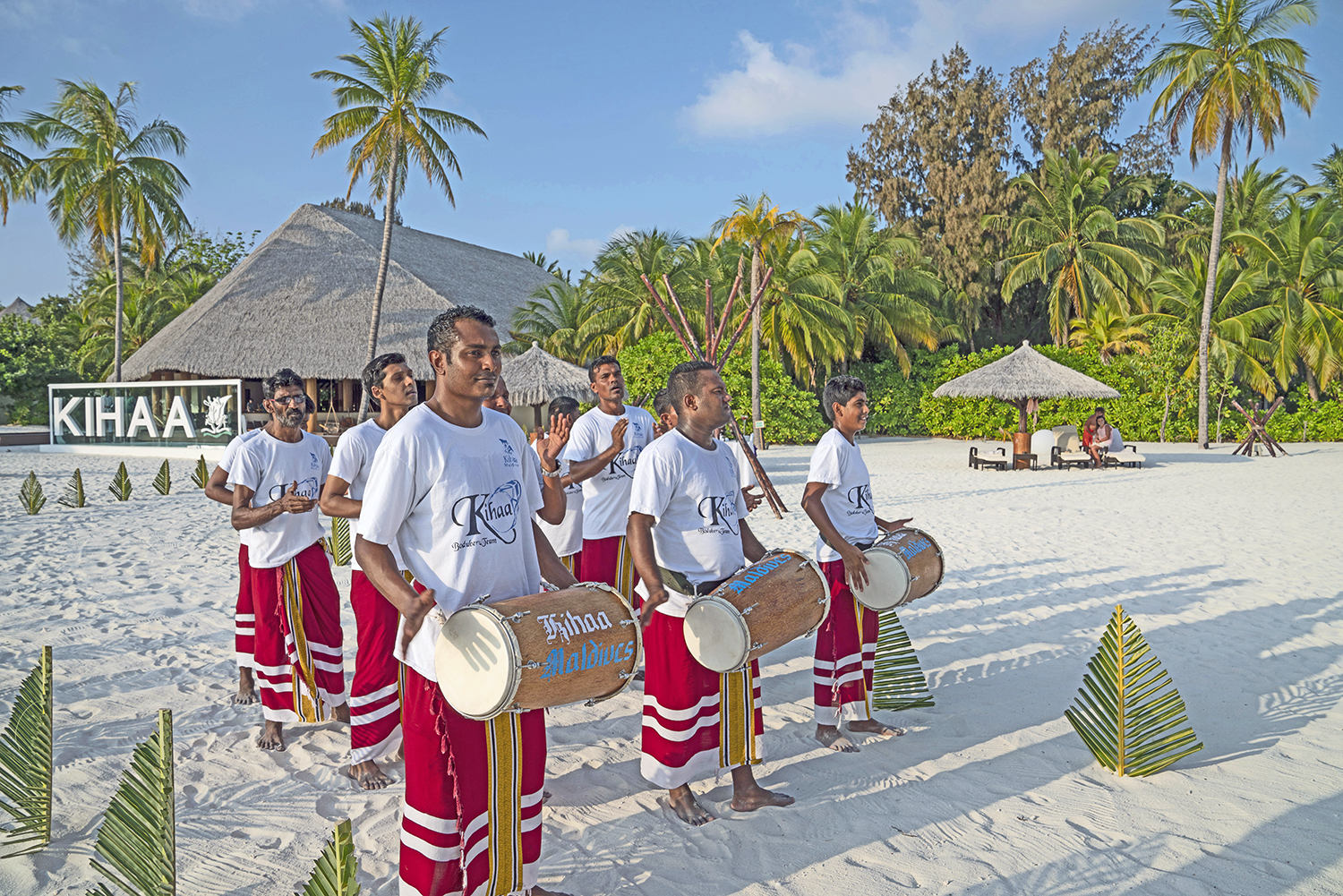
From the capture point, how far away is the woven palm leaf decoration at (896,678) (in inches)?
189

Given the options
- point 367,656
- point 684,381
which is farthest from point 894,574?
point 367,656

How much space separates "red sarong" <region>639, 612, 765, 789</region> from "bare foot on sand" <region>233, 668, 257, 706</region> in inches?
99.0

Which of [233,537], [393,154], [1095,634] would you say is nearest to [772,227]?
[393,154]

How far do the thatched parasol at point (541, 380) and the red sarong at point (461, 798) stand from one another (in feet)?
48.9

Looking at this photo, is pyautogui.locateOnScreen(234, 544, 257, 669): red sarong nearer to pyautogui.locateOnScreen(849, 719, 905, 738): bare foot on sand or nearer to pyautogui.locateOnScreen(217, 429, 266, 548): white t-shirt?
pyautogui.locateOnScreen(217, 429, 266, 548): white t-shirt

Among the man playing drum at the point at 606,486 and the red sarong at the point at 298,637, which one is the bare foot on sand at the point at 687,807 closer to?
the man playing drum at the point at 606,486

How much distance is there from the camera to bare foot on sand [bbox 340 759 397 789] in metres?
3.82

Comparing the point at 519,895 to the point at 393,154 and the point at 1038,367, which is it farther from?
the point at 393,154

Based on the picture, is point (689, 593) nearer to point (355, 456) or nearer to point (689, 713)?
point (689, 713)

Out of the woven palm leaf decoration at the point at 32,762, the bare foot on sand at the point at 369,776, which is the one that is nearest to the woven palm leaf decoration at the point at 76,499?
the woven palm leaf decoration at the point at 32,762

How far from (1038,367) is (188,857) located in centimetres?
2079

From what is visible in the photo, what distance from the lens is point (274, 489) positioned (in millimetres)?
4348

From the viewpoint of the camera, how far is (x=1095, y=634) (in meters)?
6.24

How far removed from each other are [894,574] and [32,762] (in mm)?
3691
